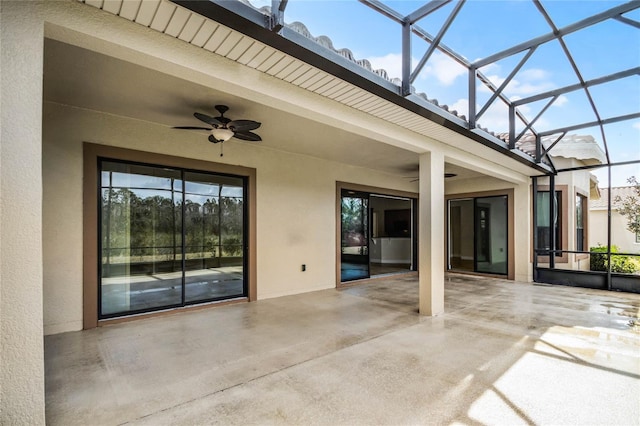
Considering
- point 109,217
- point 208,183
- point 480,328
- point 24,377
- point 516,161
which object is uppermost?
point 516,161

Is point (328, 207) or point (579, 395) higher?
point (328, 207)

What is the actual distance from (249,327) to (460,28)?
4.58 meters

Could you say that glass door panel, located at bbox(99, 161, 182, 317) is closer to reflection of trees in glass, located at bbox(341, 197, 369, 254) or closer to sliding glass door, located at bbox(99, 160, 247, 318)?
sliding glass door, located at bbox(99, 160, 247, 318)

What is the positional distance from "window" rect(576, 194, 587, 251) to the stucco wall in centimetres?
469

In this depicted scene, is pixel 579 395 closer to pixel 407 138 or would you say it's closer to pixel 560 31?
pixel 407 138

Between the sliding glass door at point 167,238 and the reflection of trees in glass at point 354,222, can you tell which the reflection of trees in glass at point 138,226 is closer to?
the sliding glass door at point 167,238

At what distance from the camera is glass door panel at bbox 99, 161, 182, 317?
14.9 ft

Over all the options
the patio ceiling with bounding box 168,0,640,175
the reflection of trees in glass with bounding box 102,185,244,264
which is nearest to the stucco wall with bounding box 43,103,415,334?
the reflection of trees in glass with bounding box 102,185,244,264

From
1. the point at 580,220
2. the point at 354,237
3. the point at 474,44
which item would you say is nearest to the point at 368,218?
the point at 354,237

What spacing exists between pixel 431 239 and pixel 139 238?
459cm

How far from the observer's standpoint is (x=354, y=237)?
7867 mm

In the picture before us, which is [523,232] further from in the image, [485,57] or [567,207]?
[485,57]

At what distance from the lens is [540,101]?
515 centimetres

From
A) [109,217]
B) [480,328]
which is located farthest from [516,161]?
[109,217]
